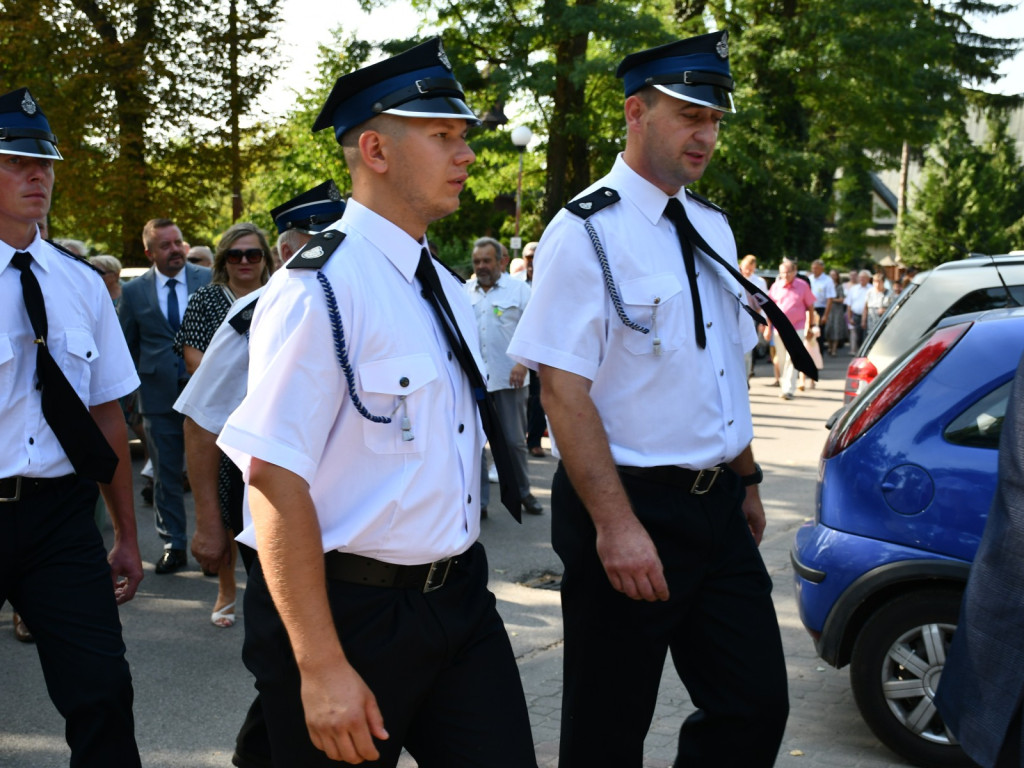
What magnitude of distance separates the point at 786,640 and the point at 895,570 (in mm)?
1787

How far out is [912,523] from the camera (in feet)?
13.7

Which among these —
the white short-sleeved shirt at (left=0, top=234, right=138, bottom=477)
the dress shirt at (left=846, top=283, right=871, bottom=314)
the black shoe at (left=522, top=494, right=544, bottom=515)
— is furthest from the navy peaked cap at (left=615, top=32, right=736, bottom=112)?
the dress shirt at (left=846, top=283, right=871, bottom=314)

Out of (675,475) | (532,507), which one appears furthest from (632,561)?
(532,507)

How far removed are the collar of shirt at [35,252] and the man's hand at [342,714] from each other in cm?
194

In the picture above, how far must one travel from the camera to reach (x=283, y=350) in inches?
88.7

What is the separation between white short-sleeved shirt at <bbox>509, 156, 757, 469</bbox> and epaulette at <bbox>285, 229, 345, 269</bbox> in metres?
0.86

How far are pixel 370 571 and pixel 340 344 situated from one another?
1.51 ft

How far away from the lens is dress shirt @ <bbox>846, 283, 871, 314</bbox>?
2678cm

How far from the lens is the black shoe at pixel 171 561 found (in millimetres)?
7312

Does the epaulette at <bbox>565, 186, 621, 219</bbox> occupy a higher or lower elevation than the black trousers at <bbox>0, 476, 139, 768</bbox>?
higher

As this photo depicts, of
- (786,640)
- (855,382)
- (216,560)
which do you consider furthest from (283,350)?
(855,382)

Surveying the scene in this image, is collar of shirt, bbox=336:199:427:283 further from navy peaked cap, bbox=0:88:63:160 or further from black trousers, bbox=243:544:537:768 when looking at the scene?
navy peaked cap, bbox=0:88:63:160

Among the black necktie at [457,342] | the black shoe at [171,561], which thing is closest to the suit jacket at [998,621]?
the black necktie at [457,342]

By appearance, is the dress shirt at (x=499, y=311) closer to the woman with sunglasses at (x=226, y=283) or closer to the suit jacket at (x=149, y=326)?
the suit jacket at (x=149, y=326)
